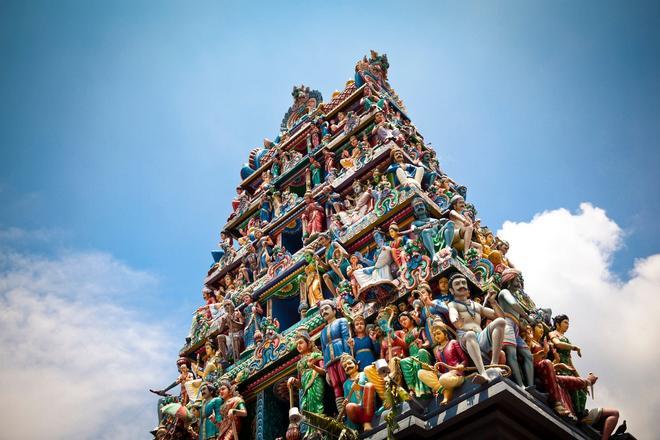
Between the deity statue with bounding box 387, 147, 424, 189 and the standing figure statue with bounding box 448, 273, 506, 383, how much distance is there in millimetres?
4281

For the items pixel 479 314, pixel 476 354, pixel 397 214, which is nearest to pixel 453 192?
pixel 397 214

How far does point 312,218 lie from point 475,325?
26.5 ft

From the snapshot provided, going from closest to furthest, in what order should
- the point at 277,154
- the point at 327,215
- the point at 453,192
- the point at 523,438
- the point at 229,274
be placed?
1. the point at 523,438
2. the point at 453,192
3. the point at 327,215
4. the point at 229,274
5. the point at 277,154

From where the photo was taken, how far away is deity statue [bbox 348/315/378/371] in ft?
43.2

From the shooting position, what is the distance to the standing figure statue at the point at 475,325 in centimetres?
1105

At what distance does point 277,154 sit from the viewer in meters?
24.7

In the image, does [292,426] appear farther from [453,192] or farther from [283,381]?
[453,192]

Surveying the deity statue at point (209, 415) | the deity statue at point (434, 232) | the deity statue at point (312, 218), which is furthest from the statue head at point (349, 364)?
the deity statue at point (312, 218)

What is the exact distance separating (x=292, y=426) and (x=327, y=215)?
24.1 ft

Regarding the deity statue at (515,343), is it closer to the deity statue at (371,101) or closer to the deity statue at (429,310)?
the deity statue at (429,310)

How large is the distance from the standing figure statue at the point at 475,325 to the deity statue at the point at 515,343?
0.19 meters

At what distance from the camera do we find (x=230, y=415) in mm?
14719

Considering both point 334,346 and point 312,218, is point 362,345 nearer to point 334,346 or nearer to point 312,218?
point 334,346

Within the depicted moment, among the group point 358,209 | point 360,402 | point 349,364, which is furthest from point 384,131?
point 360,402
